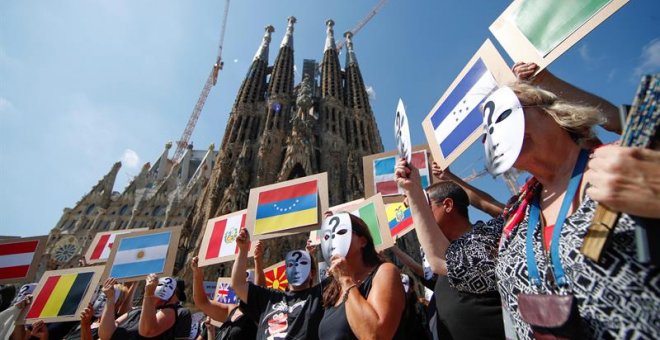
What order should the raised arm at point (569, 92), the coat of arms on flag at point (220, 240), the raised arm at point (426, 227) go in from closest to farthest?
1. the raised arm at point (569, 92)
2. the raised arm at point (426, 227)
3. the coat of arms on flag at point (220, 240)

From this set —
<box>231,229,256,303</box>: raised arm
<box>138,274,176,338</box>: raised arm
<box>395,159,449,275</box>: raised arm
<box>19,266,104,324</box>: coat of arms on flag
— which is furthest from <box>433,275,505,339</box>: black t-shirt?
<box>19,266,104,324</box>: coat of arms on flag

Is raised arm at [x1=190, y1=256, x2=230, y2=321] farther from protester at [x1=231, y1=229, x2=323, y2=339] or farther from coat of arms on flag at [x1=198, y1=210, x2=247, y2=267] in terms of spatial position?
coat of arms on flag at [x1=198, y1=210, x2=247, y2=267]

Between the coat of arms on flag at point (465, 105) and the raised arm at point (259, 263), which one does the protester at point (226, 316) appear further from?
the coat of arms on flag at point (465, 105)

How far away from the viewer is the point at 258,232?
502 cm

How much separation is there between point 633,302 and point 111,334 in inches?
192

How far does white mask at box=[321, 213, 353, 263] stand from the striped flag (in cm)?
257

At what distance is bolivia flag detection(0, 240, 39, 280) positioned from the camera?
679 centimetres

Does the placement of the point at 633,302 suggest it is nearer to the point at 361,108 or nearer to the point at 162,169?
the point at 361,108

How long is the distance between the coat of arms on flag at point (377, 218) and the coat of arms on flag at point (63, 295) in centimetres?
461

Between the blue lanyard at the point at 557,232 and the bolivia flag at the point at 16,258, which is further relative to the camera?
the bolivia flag at the point at 16,258

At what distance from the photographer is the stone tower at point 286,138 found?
85.3ft

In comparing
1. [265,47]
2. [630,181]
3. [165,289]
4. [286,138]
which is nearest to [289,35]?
[265,47]

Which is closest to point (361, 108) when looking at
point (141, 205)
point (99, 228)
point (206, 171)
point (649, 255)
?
point (206, 171)

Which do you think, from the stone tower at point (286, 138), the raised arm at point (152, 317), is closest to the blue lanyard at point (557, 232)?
the raised arm at point (152, 317)
